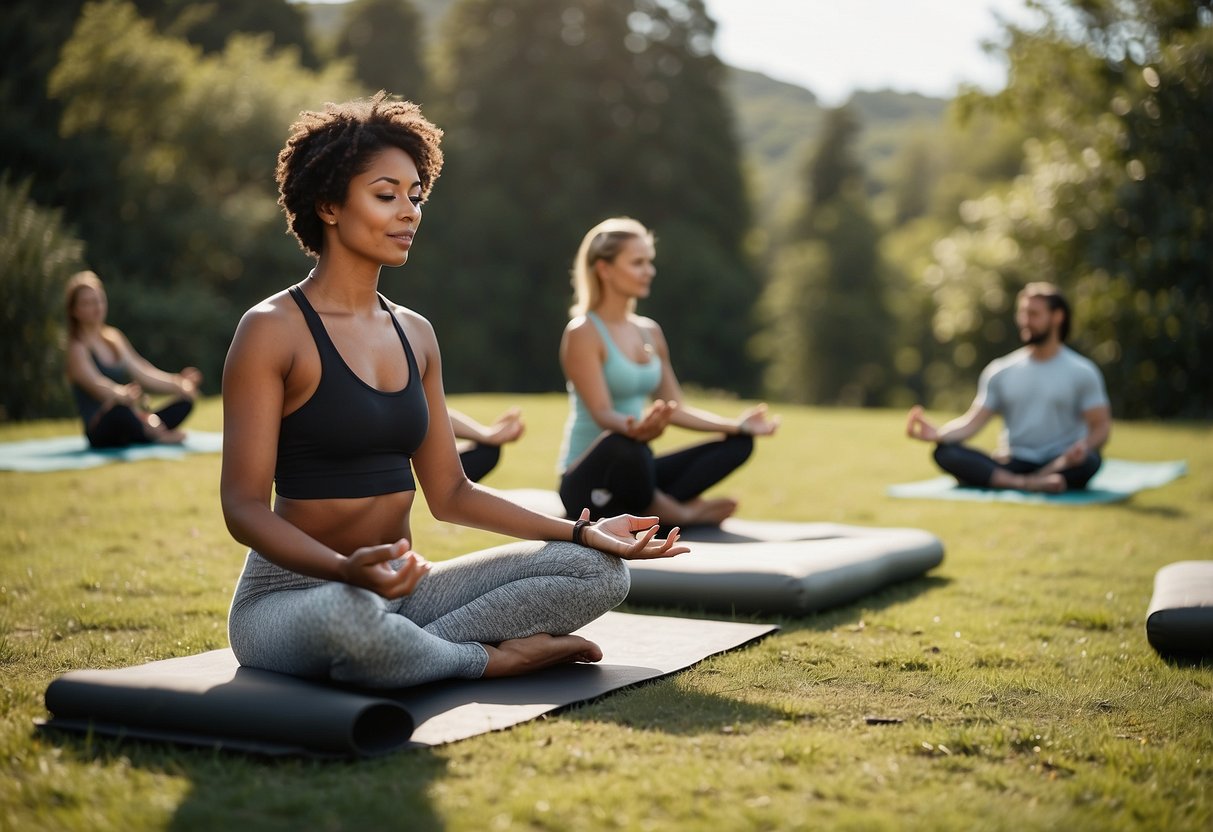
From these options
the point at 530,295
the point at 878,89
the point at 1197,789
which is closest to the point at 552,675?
the point at 1197,789

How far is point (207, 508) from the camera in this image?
7816 mm

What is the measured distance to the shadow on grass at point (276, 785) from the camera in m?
2.68

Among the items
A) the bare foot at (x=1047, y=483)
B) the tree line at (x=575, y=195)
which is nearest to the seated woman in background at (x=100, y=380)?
the tree line at (x=575, y=195)

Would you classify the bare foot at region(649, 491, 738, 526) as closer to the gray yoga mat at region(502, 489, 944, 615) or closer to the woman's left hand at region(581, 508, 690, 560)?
the gray yoga mat at region(502, 489, 944, 615)

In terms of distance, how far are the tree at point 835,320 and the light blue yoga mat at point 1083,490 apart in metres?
30.6

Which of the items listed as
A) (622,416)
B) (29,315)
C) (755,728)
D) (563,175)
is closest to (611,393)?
(622,416)

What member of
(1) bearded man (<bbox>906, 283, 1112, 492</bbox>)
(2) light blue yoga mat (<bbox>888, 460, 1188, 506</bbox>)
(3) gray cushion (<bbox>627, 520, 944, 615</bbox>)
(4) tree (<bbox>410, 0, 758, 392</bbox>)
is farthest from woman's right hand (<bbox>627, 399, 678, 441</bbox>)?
(4) tree (<bbox>410, 0, 758, 392</bbox>)

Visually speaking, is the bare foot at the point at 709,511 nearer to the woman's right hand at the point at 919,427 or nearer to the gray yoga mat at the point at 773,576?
the gray yoga mat at the point at 773,576

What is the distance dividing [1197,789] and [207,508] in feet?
20.3

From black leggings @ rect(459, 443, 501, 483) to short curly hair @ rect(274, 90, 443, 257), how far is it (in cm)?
320

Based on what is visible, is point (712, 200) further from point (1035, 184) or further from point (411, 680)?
point (411, 680)

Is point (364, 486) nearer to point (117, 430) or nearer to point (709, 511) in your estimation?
point (709, 511)

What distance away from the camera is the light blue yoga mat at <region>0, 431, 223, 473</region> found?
31.1 feet

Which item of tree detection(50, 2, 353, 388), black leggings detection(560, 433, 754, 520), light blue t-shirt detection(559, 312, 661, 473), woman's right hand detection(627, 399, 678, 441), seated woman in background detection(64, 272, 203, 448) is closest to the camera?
woman's right hand detection(627, 399, 678, 441)
